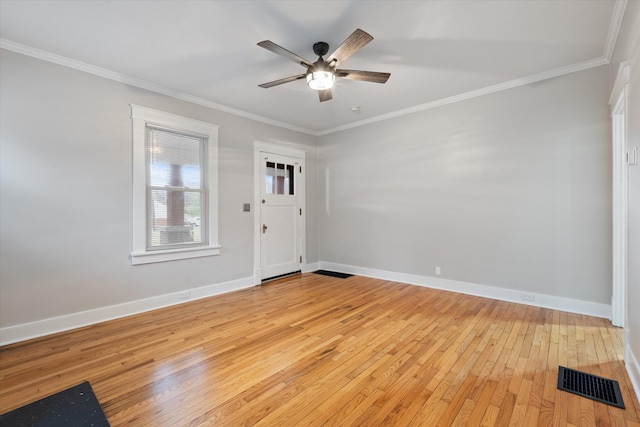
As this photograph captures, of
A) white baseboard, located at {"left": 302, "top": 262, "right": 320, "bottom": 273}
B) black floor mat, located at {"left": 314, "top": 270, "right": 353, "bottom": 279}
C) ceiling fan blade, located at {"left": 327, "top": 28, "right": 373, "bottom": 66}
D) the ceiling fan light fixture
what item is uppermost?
ceiling fan blade, located at {"left": 327, "top": 28, "right": 373, "bottom": 66}

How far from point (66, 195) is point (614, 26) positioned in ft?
18.2

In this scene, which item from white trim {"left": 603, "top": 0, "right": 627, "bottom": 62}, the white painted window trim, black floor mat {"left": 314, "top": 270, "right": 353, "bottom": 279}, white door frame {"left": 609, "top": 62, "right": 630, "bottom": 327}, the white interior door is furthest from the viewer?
black floor mat {"left": 314, "top": 270, "right": 353, "bottom": 279}

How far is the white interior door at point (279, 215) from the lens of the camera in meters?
4.91

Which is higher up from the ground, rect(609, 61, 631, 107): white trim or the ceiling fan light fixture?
the ceiling fan light fixture

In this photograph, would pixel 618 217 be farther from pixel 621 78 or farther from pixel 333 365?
pixel 333 365

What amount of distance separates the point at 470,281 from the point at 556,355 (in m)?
1.68

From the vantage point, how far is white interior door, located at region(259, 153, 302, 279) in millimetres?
4910

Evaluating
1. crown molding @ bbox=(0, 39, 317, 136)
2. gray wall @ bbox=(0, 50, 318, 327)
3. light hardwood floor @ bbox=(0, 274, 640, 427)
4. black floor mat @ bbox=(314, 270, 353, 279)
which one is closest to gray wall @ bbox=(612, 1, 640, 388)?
light hardwood floor @ bbox=(0, 274, 640, 427)

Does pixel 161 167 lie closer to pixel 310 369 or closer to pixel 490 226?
pixel 310 369

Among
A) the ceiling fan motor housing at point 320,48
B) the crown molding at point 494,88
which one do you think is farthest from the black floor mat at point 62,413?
the crown molding at point 494,88

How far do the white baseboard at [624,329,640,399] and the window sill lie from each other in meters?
4.39

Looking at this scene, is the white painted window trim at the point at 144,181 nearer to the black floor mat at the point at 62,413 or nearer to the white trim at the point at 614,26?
the black floor mat at the point at 62,413

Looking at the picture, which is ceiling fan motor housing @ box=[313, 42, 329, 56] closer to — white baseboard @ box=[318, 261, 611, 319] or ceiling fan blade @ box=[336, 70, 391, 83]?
ceiling fan blade @ box=[336, 70, 391, 83]

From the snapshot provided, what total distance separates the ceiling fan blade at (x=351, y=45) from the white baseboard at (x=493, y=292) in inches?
136
